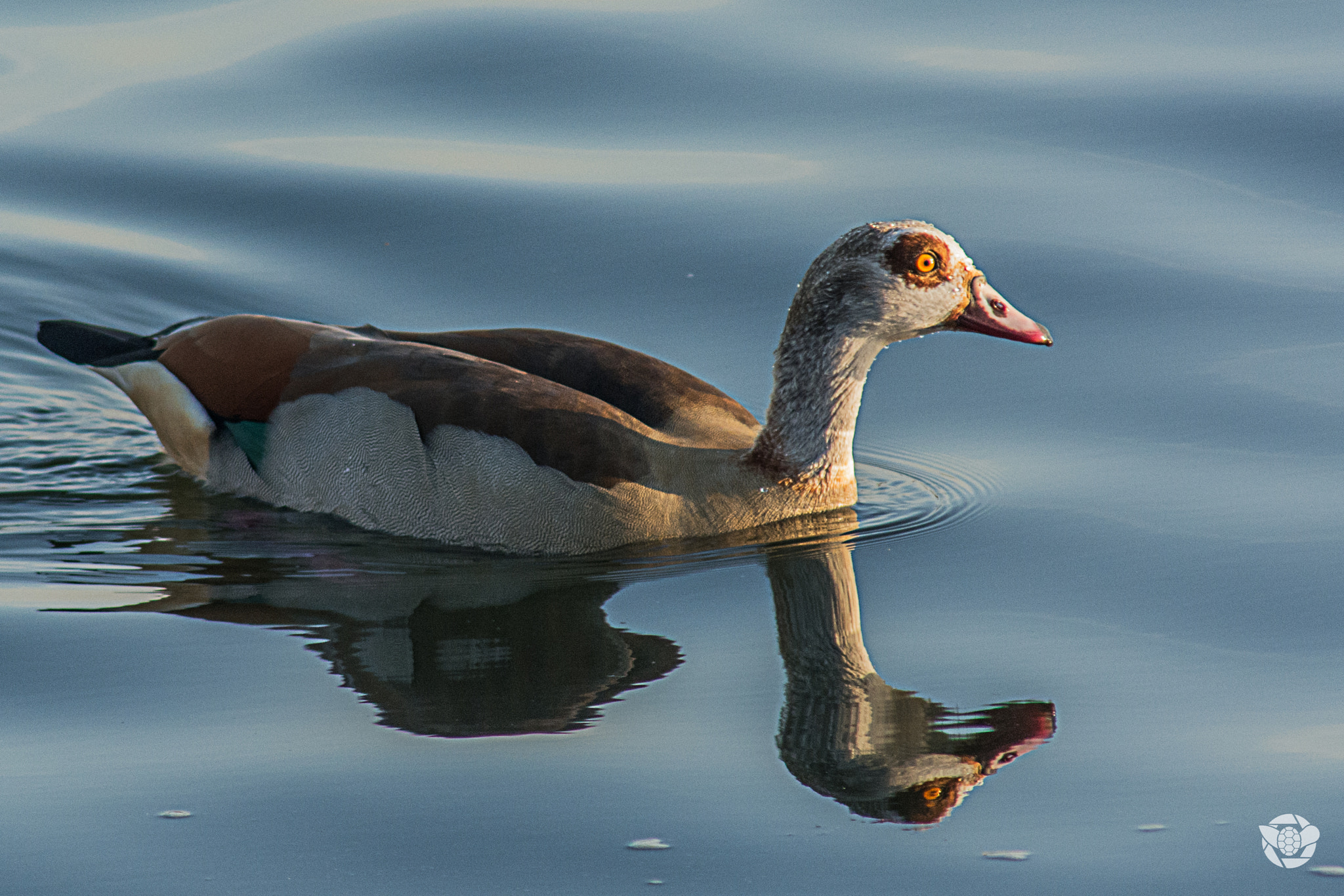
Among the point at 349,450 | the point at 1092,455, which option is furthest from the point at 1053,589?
the point at 349,450

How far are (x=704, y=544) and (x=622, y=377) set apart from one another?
2.84 ft

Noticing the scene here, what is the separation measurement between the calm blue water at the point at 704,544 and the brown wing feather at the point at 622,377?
2.06 feet

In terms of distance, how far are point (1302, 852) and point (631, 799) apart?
72.0 inches

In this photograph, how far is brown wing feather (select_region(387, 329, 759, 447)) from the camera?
7707mm

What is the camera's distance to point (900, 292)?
24.8 ft

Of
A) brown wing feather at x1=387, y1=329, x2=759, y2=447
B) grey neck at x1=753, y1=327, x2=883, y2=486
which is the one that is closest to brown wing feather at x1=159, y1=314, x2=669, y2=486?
brown wing feather at x1=387, y1=329, x2=759, y2=447

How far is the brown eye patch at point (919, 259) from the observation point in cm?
751

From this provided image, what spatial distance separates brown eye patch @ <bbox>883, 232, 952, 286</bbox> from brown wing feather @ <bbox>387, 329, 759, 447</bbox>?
1.00 metres

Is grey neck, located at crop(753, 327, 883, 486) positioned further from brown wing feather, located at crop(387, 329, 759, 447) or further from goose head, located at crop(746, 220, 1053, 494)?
brown wing feather, located at crop(387, 329, 759, 447)

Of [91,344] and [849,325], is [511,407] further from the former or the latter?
[91,344]

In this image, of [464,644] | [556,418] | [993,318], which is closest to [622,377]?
[556,418]

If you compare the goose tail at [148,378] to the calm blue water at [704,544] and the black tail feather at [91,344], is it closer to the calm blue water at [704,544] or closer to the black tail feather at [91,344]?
the black tail feather at [91,344]

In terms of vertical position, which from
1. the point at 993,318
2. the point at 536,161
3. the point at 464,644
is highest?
the point at 536,161

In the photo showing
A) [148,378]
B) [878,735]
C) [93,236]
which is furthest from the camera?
[93,236]
